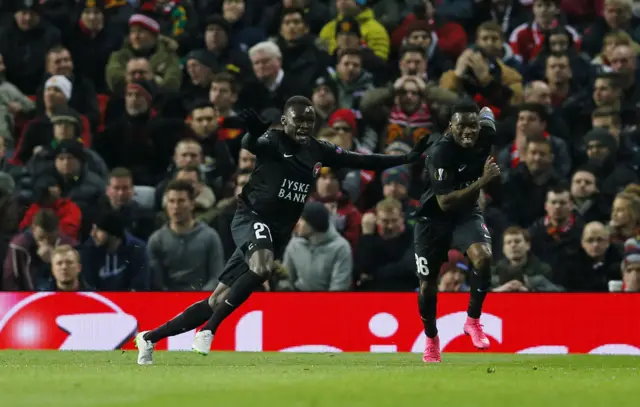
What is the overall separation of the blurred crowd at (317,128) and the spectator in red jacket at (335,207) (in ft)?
0.05

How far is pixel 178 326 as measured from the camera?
1174 cm

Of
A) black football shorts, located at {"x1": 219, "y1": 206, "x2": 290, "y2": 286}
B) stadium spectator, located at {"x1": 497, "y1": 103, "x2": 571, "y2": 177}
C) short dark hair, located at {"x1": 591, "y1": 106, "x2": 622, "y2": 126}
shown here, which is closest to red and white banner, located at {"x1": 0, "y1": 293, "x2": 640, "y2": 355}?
stadium spectator, located at {"x1": 497, "y1": 103, "x2": 571, "y2": 177}

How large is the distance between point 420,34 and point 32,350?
6.86 m

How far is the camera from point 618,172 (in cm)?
1697

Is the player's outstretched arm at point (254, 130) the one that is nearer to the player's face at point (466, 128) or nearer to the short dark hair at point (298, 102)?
the short dark hair at point (298, 102)

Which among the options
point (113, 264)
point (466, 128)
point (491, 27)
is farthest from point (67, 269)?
point (491, 27)

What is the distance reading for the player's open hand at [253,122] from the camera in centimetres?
1116

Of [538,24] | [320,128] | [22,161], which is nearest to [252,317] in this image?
[320,128]

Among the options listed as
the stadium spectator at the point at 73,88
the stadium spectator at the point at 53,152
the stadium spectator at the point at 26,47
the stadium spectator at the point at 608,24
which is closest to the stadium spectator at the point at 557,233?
the stadium spectator at the point at 608,24

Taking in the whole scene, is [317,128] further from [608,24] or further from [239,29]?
[608,24]

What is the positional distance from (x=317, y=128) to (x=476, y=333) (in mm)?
5744

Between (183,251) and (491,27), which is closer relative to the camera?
(183,251)

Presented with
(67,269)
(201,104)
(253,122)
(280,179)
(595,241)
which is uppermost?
(201,104)

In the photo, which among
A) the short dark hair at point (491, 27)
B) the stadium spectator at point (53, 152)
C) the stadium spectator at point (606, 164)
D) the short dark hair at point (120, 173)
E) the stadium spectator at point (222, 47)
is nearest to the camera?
the short dark hair at point (120, 173)
